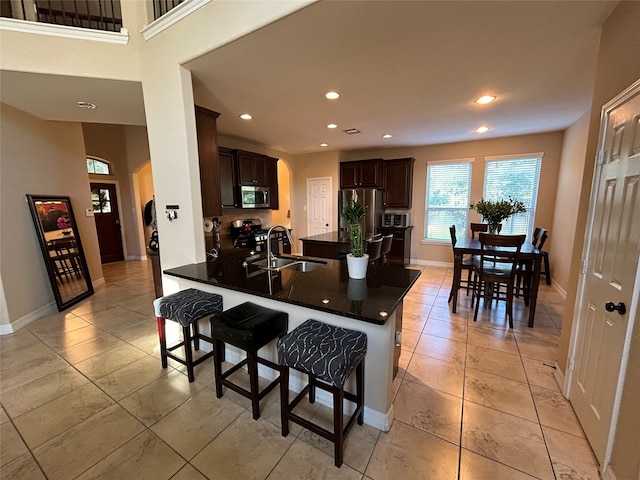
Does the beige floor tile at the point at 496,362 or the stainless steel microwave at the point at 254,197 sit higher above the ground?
the stainless steel microwave at the point at 254,197

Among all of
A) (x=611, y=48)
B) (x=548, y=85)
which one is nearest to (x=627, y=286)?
(x=611, y=48)

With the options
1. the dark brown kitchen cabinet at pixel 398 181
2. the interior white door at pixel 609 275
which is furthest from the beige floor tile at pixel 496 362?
the dark brown kitchen cabinet at pixel 398 181

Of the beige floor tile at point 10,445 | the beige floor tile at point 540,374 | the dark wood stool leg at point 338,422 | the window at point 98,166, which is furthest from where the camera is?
the window at point 98,166

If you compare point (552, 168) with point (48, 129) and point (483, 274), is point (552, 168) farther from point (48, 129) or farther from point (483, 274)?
point (48, 129)

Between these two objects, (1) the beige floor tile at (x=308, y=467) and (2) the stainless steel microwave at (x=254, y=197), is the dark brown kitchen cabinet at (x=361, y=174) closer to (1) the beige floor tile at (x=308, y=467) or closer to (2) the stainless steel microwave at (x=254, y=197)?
(2) the stainless steel microwave at (x=254, y=197)

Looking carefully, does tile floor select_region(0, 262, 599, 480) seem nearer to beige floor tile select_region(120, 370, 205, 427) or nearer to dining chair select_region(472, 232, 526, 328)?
beige floor tile select_region(120, 370, 205, 427)

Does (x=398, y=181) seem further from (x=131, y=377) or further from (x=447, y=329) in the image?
(x=131, y=377)

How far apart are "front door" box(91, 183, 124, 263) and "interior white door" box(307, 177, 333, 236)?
15.6ft

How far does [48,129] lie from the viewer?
3562mm

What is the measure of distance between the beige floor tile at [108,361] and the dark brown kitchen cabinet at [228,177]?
263 centimetres

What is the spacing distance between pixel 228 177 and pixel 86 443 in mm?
3884

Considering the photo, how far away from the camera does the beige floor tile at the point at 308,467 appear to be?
54.1 inches

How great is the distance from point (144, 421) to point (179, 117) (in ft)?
7.65

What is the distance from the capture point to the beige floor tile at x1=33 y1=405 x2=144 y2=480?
1443 mm
